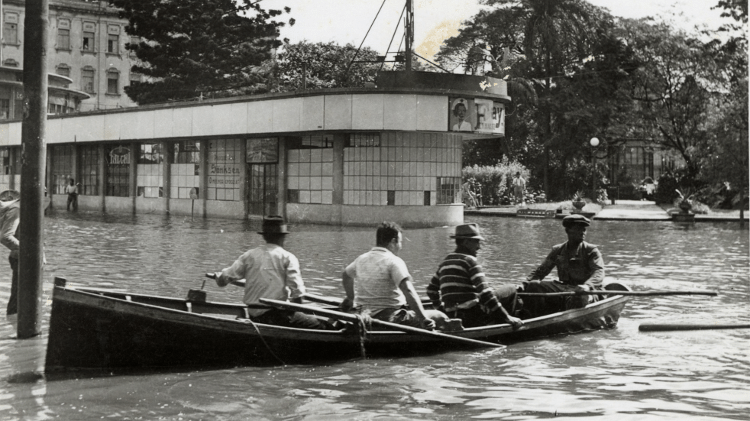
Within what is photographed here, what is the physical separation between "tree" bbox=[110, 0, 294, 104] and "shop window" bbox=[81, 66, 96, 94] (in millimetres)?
22174

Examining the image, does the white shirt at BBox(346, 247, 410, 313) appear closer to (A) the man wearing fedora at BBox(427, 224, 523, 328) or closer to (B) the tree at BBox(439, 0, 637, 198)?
(A) the man wearing fedora at BBox(427, 224, 523, 328)

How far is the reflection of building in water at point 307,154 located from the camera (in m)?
29.9

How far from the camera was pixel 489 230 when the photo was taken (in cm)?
3008

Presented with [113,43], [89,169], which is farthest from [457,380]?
[113,43]

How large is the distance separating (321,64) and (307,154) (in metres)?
25.2

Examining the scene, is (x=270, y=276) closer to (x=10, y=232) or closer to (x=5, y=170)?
(x=10, y=232)

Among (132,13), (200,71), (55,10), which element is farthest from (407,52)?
(55,10)

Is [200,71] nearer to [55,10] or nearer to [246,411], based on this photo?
[55,10]

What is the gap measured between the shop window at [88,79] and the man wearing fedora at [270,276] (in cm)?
5910

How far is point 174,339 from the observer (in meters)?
8.41

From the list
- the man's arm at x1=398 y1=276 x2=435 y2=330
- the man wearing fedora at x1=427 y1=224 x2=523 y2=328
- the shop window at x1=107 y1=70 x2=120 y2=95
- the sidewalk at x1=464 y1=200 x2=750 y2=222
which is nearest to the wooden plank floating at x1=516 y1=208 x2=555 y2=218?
the sidewalk at x1=464 y1=200 x2=750 y2=222

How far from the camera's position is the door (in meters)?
34.0

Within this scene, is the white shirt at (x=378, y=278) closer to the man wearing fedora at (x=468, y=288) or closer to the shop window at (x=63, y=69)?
the man wearing fedora at (x=468, y=288)

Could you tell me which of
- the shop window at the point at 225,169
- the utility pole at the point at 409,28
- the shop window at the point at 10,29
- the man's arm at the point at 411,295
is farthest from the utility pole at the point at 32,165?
the shop window at the point at 10,29
